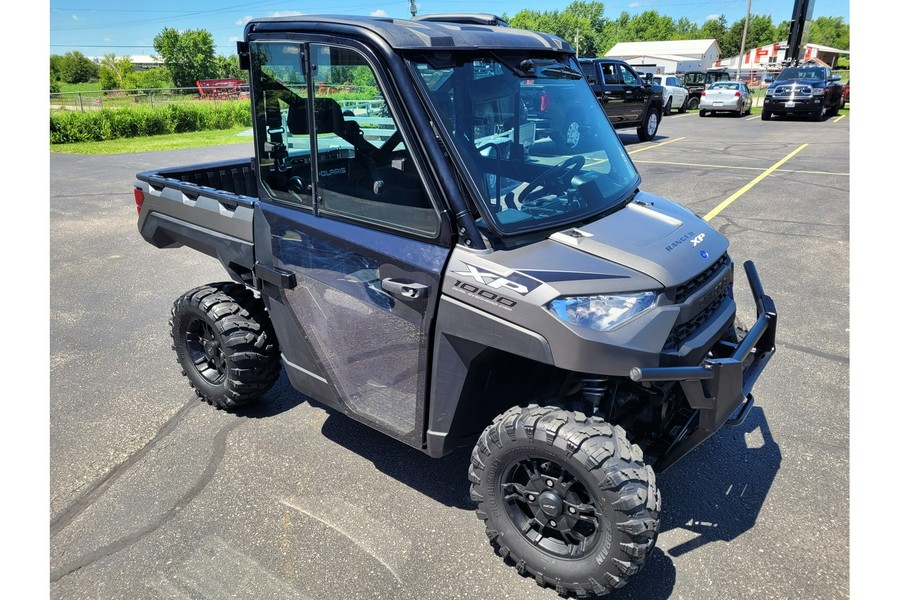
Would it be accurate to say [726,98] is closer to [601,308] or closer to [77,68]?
[601,308]

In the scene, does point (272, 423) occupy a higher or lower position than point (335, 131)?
lower

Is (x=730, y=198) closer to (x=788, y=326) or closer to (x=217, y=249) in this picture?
(x=788, y=326)

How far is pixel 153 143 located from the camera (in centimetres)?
1986

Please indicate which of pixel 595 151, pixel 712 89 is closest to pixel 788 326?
pixel 595 151

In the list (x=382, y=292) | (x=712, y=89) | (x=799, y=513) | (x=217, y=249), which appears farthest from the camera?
(x=712, y=89)

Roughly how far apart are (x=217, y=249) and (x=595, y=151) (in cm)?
231

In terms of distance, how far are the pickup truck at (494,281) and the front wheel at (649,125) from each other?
623 inches

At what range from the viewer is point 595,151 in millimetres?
3287

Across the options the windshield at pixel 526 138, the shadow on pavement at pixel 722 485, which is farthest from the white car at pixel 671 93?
the windshield at pixel 526 138

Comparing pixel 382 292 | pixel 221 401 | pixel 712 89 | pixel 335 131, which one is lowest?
pixel 221 401

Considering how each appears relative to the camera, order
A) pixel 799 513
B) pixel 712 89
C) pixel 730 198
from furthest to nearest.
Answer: pixel 712 89 → pixel 730 198 → pixel 799 513

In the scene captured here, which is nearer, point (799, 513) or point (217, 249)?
point (799, 513)

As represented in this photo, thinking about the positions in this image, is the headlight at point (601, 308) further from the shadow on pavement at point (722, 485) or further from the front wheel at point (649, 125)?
the front wheel at point (649, 125)

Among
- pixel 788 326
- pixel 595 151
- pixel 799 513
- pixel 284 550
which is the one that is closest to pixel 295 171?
pixel 595 151
